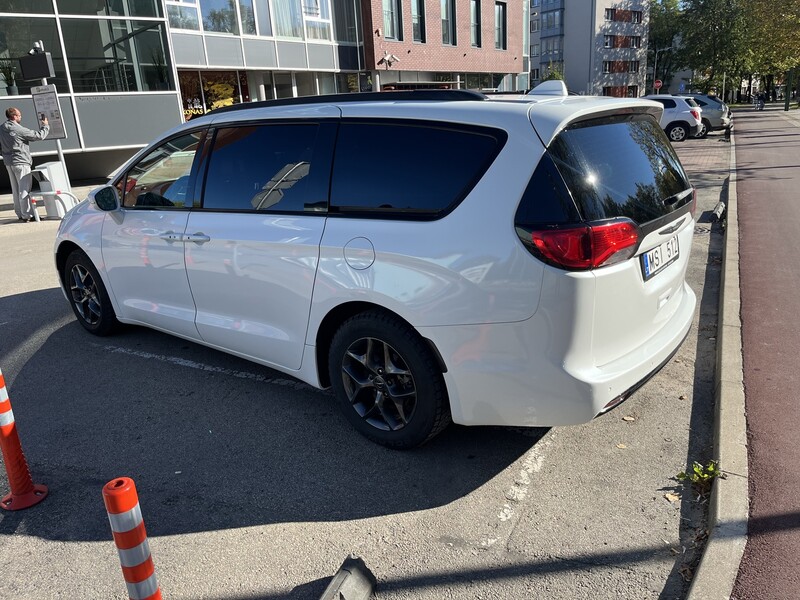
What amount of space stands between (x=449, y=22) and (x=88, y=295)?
29.2 m

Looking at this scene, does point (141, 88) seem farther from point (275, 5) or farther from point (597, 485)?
point (597, 485)

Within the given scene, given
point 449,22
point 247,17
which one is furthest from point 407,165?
point 449,22

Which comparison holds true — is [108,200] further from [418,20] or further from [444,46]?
[444,46]

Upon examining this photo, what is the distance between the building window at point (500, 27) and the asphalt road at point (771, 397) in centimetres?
2773

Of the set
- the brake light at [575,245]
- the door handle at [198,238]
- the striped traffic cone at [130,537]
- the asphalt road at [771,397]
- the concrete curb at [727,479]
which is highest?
the brake light at [575,245]

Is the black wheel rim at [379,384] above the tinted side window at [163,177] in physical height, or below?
below

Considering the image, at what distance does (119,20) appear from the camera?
1669cm

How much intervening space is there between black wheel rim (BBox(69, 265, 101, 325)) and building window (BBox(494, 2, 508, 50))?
3307cm

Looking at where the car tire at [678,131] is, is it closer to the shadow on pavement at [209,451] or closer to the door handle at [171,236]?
the shadow on pavement at [209,451]

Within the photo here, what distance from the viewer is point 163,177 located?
4504 millimetres

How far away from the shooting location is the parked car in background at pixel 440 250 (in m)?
2.77

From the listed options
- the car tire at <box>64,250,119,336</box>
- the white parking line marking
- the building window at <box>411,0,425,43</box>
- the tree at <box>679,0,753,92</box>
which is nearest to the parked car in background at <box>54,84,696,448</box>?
Result: the white parking line marking

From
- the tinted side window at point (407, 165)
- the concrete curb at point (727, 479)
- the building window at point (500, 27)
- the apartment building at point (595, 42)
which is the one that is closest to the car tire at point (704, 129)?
the building window at point (500, 27)

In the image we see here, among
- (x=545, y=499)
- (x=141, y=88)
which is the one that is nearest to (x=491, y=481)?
(x=545, y=499)
